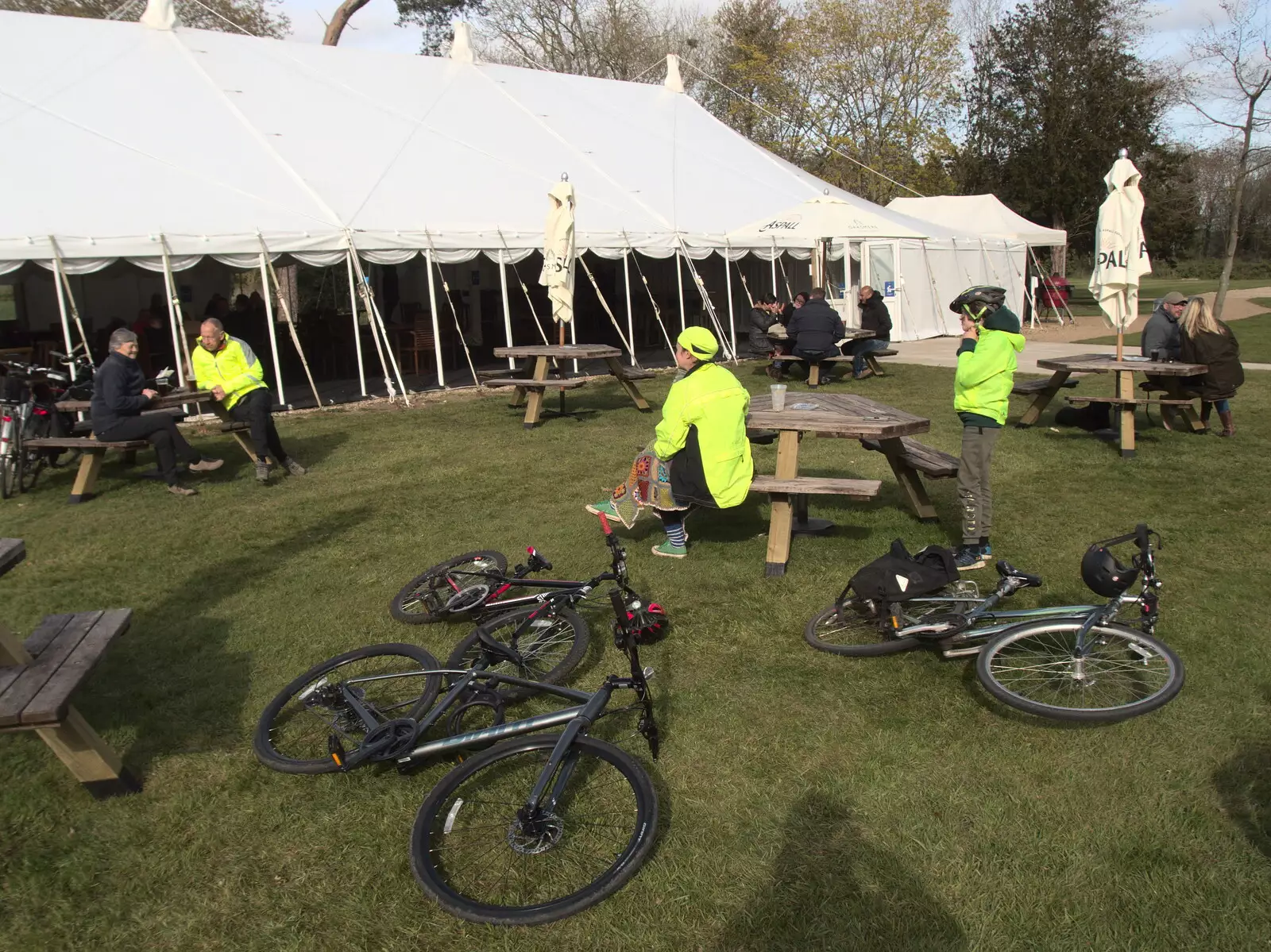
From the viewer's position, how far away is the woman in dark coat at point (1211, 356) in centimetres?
893

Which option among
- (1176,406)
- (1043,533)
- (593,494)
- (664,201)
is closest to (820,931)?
(1043,533)

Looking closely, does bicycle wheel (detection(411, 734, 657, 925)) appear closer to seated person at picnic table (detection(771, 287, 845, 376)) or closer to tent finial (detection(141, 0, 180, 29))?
seated person at picnic table (detection(771, 287, 845, 376))

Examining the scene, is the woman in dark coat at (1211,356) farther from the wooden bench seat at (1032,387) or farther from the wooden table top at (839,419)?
the wooden table top at (839,419)

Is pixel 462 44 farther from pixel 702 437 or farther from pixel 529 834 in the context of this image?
pixel 529 834

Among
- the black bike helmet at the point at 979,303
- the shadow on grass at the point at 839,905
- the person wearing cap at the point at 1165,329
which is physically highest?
the black bike helmet at the point at 979,303

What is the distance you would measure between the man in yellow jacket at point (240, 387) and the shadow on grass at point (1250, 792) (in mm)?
7306

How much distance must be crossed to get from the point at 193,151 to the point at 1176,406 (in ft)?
42.3

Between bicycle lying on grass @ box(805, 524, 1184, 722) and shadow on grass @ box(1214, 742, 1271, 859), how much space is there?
31 centimetres

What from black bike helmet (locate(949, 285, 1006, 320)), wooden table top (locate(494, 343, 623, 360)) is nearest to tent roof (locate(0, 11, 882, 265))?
wooden table top (locate(494, 343, 623, 360))

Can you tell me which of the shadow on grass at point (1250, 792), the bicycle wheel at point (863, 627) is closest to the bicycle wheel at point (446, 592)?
the bicycle wheel at point (863, 627)

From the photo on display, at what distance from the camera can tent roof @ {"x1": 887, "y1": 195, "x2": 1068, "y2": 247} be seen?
23438 millimetres

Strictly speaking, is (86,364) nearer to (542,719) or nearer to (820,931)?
(542,719)

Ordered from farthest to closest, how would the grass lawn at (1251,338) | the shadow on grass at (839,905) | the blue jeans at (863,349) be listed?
the grass lawn at (1251,338)
the blue jeans at (863,349)
the shadow on grass at (839,905)

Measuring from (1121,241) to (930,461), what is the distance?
4.34m
